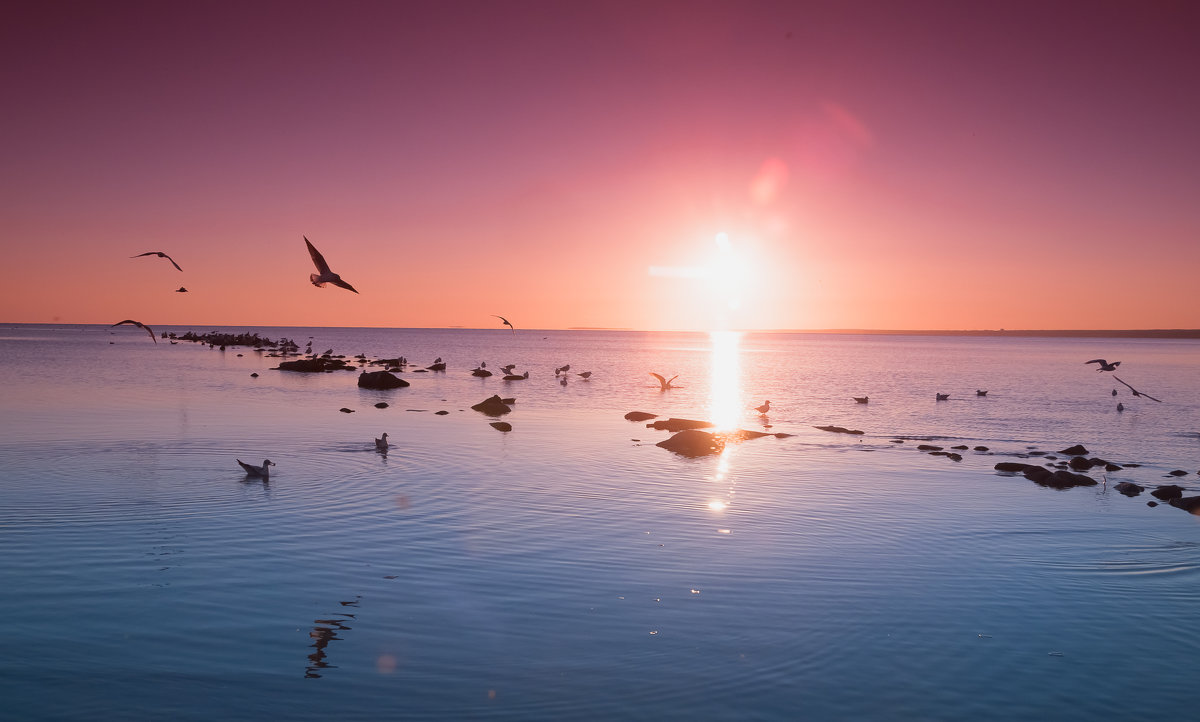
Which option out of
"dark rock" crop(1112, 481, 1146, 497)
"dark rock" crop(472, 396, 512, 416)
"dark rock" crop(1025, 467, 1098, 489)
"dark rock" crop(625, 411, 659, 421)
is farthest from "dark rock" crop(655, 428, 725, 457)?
"dark rock" crop(472, 396, 512, 416)

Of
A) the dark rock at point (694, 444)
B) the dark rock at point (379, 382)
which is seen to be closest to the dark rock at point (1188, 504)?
the dark rock at point (694, 444)

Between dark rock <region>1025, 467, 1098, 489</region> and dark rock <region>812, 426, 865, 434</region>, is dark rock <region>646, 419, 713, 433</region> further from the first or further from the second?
dark rock <region>1025, 467, 1098, 489</region>

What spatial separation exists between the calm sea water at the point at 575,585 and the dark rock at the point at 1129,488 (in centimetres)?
55

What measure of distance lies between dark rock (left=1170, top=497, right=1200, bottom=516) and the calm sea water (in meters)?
1.01

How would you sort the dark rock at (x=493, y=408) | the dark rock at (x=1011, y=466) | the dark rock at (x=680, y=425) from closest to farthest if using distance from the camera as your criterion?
the dark rock at (x=1011, y=466)
the dark rock at (x=680, y=425)
the dark rock at (x=493, y=408)

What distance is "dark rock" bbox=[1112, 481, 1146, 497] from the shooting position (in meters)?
23.0

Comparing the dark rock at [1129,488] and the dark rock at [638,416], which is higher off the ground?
the dark rock at [1129,488]

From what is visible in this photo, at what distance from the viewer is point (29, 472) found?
869 inches

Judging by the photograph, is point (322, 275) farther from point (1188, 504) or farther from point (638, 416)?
point (638, 416)

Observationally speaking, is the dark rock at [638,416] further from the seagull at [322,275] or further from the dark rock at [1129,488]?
the seagull at [322,275]

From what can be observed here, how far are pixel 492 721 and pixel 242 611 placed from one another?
5.10 m

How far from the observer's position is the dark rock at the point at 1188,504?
20422 millimetres

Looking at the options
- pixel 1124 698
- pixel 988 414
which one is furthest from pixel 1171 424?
pixel 1124 698

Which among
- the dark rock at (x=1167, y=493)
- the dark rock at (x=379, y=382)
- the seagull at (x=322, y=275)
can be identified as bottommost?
the dark rock at (x=379, y=382)
